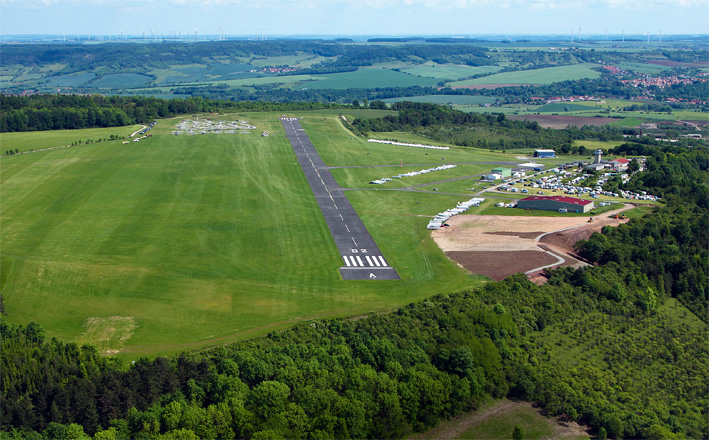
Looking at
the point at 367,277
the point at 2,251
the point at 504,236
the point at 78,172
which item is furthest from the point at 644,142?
the point at 2,251

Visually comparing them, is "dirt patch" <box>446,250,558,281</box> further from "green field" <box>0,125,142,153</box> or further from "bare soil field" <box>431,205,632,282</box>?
"green field" <box>0,125,142,153</box>

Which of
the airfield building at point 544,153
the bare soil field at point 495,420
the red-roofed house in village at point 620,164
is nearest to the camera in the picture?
the bare soil field at point 495,420

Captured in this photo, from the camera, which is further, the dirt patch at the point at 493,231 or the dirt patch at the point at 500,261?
the dirt patch at the point at 493,231

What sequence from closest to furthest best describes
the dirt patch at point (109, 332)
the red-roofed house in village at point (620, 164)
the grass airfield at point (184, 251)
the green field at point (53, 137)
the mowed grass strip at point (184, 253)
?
the dirt patch at point (109, 332), the grass airfield at point (184, 251), the mowed grass strip at point (184, 253), the red-roofed house in village at point (620, 164), the green field at point (53, 137)

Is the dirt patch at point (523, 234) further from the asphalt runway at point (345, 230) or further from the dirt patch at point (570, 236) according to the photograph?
the asphalt runway at point (345, 230)

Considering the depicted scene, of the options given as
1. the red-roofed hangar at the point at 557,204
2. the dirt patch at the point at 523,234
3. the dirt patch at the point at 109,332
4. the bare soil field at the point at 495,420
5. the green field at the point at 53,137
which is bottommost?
the bare soil field at the point at 495,420

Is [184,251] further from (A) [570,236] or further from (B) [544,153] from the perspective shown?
(B) [544,153]

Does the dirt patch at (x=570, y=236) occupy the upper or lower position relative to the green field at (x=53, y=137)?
lower

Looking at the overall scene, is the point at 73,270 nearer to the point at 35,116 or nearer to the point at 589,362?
the point at 589,362

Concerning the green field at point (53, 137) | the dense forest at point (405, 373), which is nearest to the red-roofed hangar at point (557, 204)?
the dense forest at point (405, 373)
